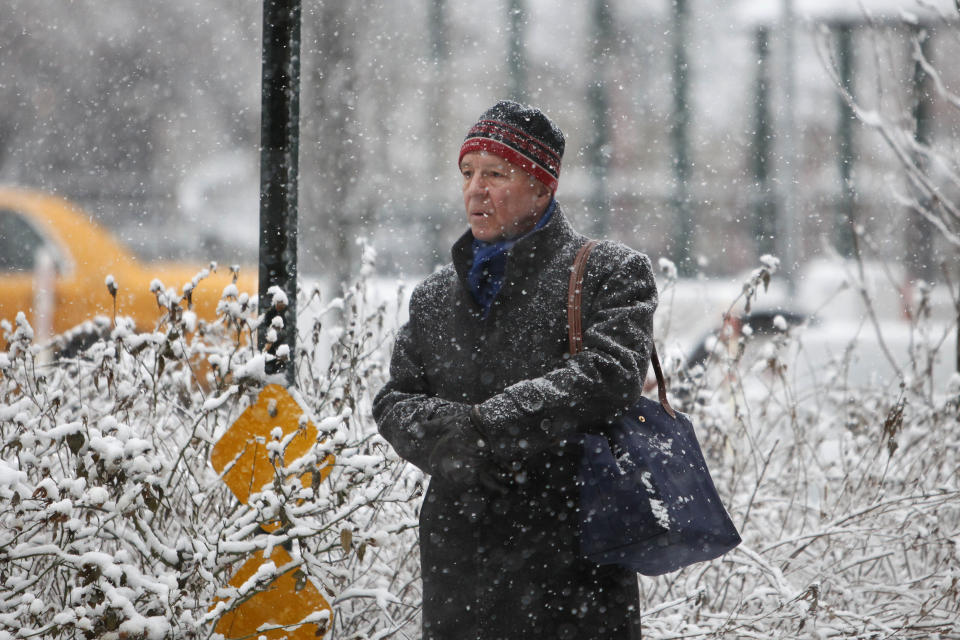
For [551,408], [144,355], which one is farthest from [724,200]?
[551,408]

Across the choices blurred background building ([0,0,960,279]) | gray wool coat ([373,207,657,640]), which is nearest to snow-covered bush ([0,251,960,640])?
gray wool coat ([373,207,657,640])

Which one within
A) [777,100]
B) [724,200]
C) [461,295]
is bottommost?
[461,295]

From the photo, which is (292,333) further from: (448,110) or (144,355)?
(448,110)

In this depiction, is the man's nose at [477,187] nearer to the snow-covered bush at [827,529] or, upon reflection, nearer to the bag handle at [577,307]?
the bag handle at [577,307]

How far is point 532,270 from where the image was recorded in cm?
229

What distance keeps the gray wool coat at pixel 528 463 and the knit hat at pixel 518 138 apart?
0.40 ft

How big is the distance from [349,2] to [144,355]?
6.66 meters

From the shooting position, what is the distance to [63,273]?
8.07m

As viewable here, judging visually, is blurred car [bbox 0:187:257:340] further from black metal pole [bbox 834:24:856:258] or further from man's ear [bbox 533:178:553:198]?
black metal pole [bbox 834:24:856:258]

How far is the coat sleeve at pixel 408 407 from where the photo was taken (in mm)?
2211

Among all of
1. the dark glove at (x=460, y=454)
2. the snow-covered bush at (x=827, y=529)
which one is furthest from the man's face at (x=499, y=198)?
the snow-covered bush at (x=827, y=529)

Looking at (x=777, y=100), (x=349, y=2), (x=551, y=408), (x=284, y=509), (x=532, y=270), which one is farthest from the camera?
(x=777, y=100)

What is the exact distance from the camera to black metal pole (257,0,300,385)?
9.18 feet

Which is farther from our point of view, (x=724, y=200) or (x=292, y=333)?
(x=724, y=200)
